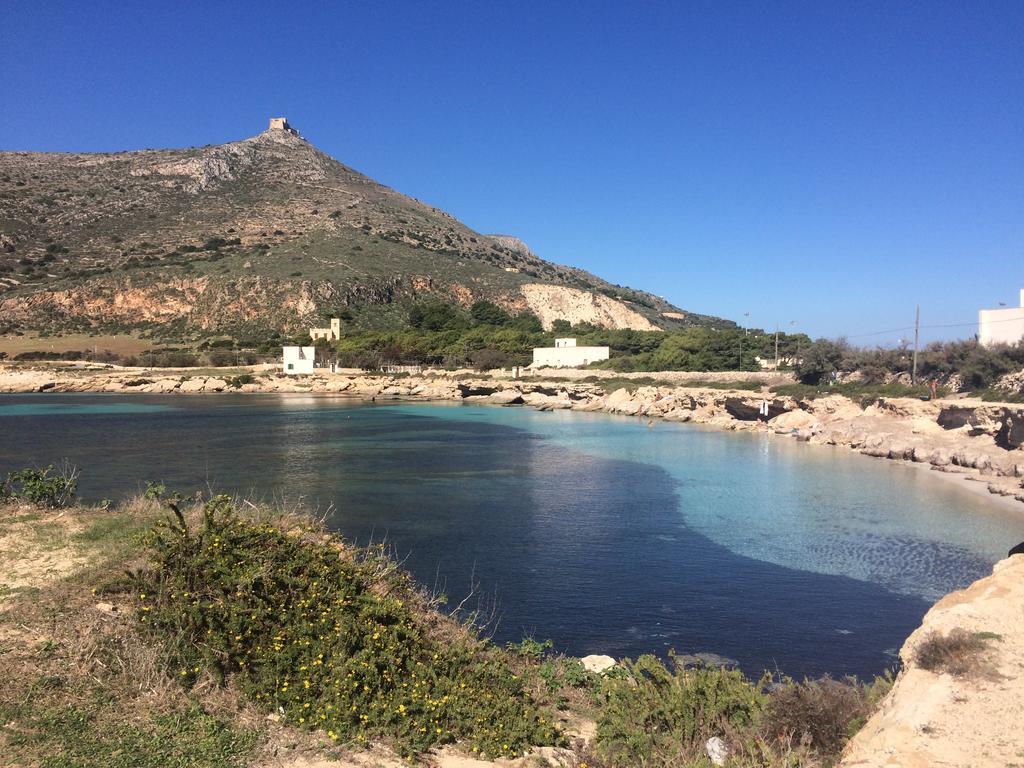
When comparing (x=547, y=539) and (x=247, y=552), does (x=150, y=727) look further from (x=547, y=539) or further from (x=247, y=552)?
(x=547, y=539)

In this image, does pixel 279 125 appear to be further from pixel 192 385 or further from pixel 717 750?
pixel 717 750

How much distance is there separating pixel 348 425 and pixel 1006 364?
33393 millimetres

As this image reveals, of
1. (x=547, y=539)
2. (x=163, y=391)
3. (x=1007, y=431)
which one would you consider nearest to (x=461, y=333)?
(x=163, y=391)

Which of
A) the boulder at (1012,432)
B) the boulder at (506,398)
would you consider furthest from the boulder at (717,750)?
the boulder at (506,398)

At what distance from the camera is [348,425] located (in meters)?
36.1

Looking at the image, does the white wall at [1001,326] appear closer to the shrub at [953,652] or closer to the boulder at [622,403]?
the boulder at [622,403]

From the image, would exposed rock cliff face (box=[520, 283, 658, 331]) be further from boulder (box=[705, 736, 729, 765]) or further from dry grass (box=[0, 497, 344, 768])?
boulder (box=[705, 736, 729, 765])

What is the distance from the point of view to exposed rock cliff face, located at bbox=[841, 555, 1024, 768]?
13.7 ft

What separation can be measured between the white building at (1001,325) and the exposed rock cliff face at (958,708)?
3952 centimetres

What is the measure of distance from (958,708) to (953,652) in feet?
2.43

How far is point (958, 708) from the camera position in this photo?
15.2 ft

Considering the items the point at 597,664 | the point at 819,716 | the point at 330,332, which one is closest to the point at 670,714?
the point at 819,716

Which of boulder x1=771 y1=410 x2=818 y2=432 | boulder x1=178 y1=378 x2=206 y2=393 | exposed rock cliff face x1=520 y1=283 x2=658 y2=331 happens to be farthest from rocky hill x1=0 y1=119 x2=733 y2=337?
boulder x1=771 y1=410 x2=818 y2=432

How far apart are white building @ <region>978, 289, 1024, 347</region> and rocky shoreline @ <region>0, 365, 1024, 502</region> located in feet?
33.1
